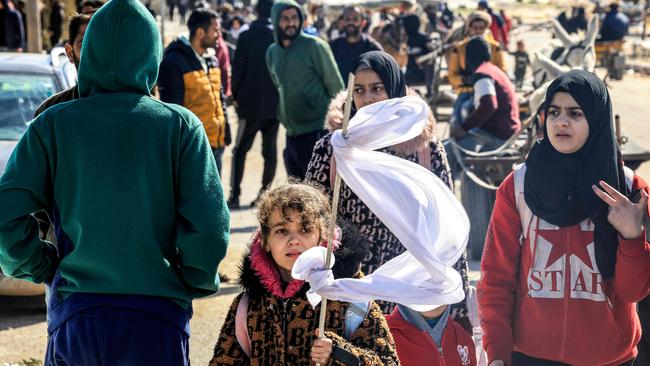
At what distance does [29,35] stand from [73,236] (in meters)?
13.5

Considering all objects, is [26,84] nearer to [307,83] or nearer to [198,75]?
[198,75]

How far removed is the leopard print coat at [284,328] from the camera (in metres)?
3.72

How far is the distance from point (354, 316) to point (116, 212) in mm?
832

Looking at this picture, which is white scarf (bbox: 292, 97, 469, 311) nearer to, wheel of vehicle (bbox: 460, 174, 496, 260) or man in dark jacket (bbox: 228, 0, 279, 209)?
wheel of vehicle (bbox: 460, 174, 496, 260)

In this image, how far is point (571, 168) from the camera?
4227 mm

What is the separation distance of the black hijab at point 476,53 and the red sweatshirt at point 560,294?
586cm

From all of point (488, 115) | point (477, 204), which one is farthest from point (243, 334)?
point (488, 115)

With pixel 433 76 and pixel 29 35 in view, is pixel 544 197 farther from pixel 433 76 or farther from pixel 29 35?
pixel 433 76

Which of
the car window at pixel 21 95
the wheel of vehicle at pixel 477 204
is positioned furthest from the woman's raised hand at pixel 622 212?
the car window at pixel 21 95

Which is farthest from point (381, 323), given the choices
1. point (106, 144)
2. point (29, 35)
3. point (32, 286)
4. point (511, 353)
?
point (29, 35)

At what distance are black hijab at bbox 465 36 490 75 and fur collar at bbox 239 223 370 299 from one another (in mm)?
6291

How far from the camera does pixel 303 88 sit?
8922mm

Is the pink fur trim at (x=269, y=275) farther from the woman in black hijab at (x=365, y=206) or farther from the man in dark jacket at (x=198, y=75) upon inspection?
the man in dark jacket at (x=198, y=75)

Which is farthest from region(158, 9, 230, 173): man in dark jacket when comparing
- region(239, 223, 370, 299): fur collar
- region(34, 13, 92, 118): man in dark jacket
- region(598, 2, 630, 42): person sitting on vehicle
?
region(598, 2, 630, 42): person sitting on vehicle
